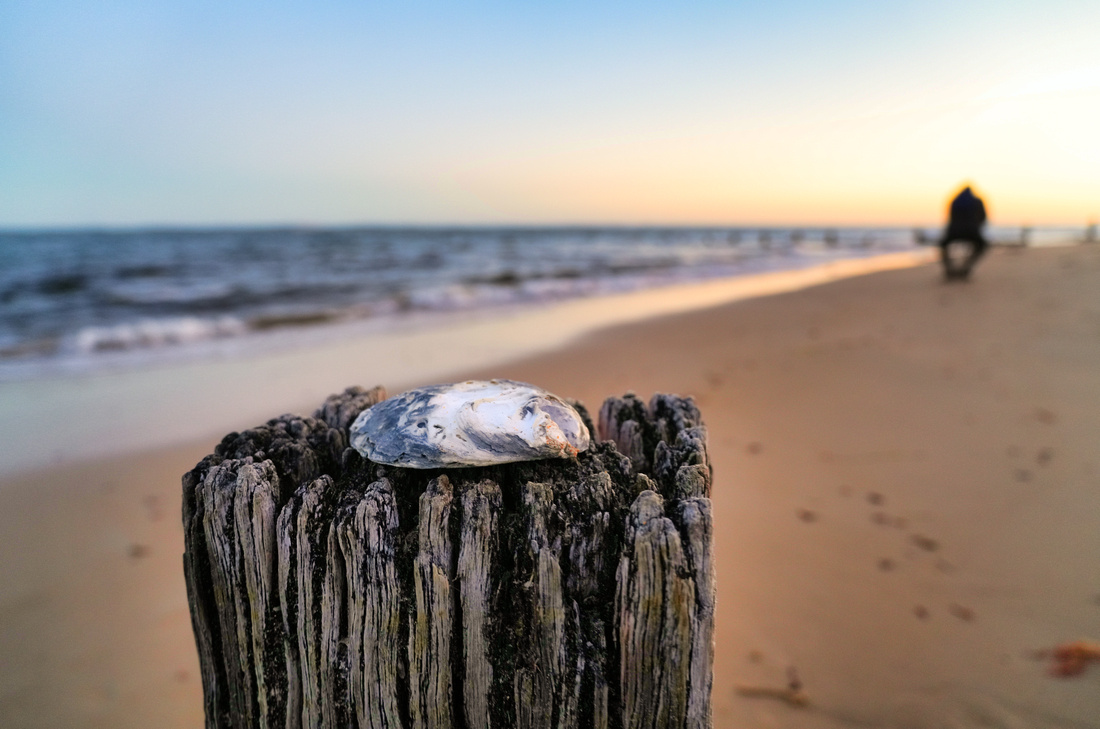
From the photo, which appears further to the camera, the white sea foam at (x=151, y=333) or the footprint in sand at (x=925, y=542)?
the white sea foam at (x=151, y=333)

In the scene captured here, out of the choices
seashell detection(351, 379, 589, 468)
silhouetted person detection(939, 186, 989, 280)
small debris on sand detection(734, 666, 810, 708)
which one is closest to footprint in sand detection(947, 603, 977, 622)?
small debris on sand detection(734, 666, 810, 708)

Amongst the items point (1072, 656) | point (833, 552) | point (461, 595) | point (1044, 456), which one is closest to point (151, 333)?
point (461, 595)

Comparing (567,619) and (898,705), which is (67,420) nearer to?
(567,619)

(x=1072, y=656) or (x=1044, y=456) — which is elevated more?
(x=1044, y=456)

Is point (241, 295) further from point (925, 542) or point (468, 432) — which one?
point (925, 542)

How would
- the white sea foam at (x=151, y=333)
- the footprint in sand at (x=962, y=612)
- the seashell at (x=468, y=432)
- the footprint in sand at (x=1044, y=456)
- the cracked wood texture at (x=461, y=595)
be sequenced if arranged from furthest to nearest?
the white sea foam at (x=151, y=333) → the footprint in sand at (x=1044, y=456) → the footprint in sand at (x=962, y=612) → the seashell at (x=468, y=432) → the cracked wood texture at (x=461, y=595)

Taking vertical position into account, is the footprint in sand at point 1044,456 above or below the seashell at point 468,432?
below

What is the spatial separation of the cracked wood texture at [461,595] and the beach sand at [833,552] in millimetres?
1634

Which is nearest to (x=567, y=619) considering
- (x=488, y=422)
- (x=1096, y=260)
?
(x=488, y=422)

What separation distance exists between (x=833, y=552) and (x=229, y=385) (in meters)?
6.26

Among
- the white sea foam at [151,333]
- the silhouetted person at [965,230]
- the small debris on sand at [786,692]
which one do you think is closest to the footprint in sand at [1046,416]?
the small debris on sand at [786,692]

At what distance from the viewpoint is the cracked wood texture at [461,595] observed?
133cm

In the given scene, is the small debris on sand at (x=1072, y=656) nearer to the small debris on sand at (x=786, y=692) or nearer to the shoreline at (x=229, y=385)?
the small debris on sand at (x=786, y=692)

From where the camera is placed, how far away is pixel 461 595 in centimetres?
139
